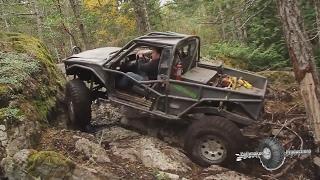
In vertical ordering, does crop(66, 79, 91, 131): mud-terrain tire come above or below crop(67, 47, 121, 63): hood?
below

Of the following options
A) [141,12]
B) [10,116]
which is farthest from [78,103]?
[141,12]

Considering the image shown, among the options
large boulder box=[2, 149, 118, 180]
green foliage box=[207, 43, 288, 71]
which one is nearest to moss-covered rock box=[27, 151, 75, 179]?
large boulder box=[2, 149, 118, 180]

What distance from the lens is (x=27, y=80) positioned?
7902mm

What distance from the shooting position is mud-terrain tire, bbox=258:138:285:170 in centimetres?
673

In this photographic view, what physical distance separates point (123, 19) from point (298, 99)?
61.8 ft

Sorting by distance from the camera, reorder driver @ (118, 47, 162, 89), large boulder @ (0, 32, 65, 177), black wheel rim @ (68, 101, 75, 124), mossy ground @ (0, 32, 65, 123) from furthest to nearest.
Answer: black wheel rim @ (68, 101, 75, 124), driver @ (118, 47, 162, 89), mossy ground @ (0, 32, 65, 123), large boulder @ (0, 32, 65, 177)

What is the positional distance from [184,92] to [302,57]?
204 cm

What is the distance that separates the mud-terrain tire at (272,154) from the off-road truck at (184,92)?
451 mm

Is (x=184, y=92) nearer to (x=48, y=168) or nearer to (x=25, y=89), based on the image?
(x=48, y=168)

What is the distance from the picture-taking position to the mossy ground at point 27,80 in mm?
7000

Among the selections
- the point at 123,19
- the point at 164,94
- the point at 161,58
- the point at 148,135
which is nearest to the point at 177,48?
the point at 161,58

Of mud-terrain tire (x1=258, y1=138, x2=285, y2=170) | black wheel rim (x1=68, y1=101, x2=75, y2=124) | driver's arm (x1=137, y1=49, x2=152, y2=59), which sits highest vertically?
driver's arm (x1=137, y1=49, x2=152, y2=59)

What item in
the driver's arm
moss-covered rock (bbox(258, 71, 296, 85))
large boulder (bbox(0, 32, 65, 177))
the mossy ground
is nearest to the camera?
large boulder (bbox(0, 32, 65, 177))

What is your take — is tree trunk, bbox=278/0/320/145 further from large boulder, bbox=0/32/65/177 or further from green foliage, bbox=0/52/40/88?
green foliage, bbox=0/52/40/88
